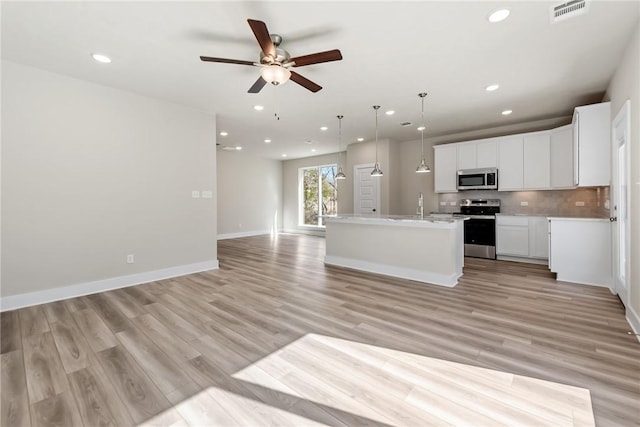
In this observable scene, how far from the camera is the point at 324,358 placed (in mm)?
2104

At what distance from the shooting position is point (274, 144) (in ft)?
25.0

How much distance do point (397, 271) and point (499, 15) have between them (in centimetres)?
328

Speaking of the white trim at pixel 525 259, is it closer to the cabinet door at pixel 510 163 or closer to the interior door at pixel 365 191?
the cabinet door at pixel 510 163

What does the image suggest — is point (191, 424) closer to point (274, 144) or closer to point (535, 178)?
point (535, 178)

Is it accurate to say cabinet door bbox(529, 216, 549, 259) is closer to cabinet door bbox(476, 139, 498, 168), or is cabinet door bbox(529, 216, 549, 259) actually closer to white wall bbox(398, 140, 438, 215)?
cabinet door bbox(476, 139, 498, 168)

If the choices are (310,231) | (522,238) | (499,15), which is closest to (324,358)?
(499,15)

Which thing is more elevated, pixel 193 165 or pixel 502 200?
pixel 193 165

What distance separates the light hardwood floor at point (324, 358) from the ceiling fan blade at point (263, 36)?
2515 millimetres

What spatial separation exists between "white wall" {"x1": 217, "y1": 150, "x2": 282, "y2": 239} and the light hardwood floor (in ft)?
17.2

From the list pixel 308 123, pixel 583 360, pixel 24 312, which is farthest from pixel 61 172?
pixel 583 360

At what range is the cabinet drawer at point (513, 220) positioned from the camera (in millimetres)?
5156

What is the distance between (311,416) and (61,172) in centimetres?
404

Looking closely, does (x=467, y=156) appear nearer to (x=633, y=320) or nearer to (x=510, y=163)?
(x=510, y=163)

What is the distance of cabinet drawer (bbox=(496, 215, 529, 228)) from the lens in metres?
5.16
